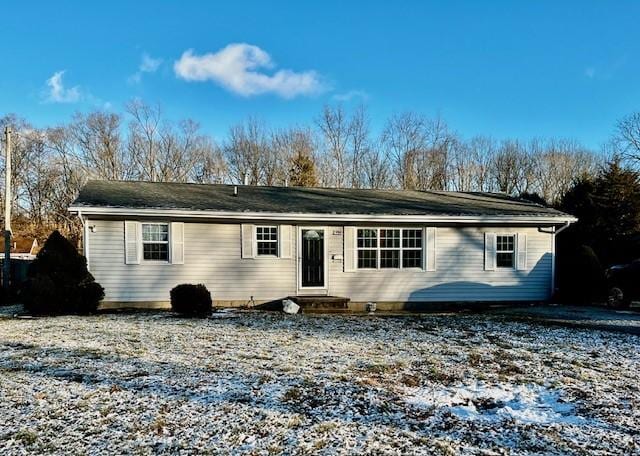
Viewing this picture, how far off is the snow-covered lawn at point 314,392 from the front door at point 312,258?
4590 millimetres

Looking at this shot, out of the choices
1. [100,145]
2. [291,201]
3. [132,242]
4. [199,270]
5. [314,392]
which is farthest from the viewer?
[100,145]

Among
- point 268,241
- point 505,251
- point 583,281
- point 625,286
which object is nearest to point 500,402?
point 268,241

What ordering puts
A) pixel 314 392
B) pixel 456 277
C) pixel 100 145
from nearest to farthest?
pixel 314 392 < pixel 456 277 < pixel 100 145

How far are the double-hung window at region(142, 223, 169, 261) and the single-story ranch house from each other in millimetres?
25

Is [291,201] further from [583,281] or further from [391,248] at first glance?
[583,281]

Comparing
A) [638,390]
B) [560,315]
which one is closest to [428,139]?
[560,315]

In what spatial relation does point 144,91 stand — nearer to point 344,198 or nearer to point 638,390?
point 344,198

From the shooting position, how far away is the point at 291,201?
44.0ft

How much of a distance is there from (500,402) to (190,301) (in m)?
7.22

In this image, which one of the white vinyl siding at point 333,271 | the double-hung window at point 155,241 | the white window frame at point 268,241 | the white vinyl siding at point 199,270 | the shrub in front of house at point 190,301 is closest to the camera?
the shrub in front of house at point 190,301

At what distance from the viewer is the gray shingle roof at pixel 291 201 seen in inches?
466

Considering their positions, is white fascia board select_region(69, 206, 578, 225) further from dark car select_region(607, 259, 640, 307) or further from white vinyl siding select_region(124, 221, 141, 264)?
dark car select_region(607, 259, 640, 307)

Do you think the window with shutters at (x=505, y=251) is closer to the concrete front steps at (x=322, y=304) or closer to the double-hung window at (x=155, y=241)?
the concrete front steps at (x=322, y=304)

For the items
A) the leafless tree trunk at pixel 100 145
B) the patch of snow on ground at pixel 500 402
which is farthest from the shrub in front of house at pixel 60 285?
the leafless tree trunk at pixel 100 145
